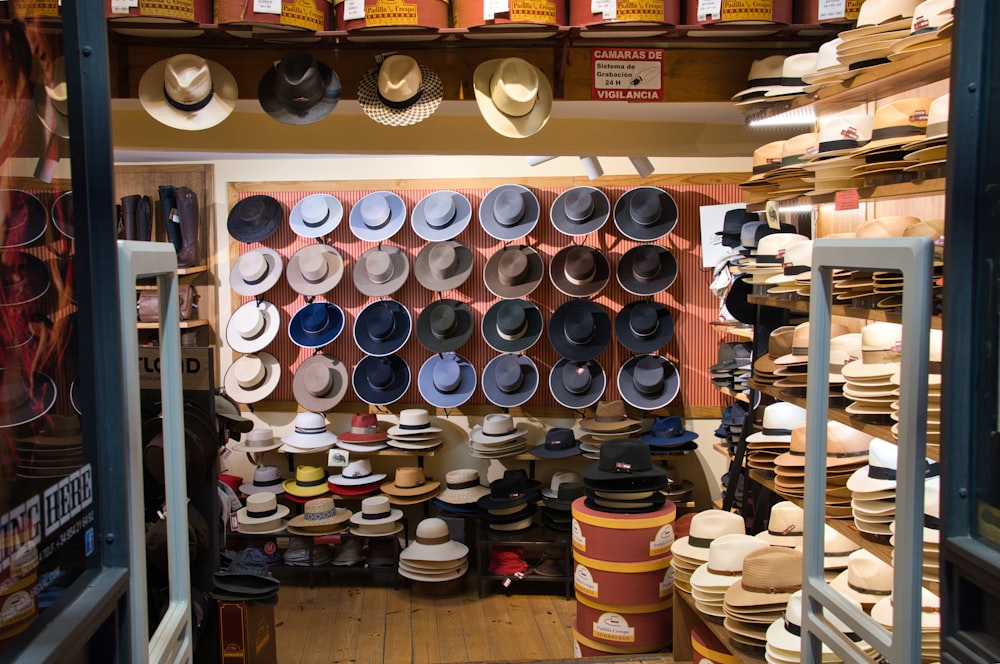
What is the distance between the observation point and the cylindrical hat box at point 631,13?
393 cm

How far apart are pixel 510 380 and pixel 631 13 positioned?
331 cm

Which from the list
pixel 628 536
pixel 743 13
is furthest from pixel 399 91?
pixel 628 536

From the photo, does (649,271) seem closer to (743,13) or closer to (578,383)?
(578,383)

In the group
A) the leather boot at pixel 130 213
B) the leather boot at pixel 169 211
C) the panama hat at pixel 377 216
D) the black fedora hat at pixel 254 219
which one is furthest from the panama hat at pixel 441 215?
the leather boot at pixel 130 213

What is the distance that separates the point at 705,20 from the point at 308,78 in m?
1.73

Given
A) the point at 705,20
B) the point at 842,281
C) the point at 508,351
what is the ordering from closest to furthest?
the point at 842,281 → the point at 705,20 → the point at 508,351

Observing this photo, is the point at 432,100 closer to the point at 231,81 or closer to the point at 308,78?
the point at 308,78

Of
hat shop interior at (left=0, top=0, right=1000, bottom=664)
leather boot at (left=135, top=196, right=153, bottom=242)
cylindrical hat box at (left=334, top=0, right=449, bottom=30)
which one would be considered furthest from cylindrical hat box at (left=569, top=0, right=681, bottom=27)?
leather boot at (left=135, top=196, right=153, bottom=242)

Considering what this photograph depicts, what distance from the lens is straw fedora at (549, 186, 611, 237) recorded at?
666cm

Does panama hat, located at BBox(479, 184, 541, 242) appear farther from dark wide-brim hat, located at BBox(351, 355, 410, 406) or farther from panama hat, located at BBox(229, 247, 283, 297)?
panama hat, located at BBox(229, 247, 283, 297)

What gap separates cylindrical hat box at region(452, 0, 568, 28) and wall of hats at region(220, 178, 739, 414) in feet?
8.89

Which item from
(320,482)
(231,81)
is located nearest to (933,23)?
(231,81)

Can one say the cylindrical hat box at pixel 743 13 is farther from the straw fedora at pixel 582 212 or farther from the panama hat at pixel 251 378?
the panama hat at pixel 251 378

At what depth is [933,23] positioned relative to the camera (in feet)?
8.89
